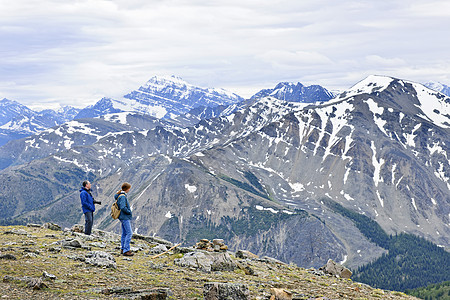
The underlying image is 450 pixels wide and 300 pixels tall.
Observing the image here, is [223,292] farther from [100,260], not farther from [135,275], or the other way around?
[100,260]

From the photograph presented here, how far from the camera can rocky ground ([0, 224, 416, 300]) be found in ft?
59.8

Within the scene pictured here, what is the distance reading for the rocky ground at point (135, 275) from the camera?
1822 centimetres

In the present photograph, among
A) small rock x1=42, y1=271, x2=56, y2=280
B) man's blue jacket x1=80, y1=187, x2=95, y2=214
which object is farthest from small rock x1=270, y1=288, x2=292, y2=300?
man's blue jacket x1=80, y1=187, x2=95, y2=214

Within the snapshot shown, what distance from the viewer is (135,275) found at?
23.4m

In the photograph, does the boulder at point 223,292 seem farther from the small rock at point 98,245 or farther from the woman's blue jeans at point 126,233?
the small rock at point 98,245

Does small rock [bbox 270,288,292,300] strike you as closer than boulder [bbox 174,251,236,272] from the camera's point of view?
Yes

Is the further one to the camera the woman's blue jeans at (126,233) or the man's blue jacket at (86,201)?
the man's blue jacket at (86,201)

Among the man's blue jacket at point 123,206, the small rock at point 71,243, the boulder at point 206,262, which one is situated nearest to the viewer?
the boulder at point 206,262

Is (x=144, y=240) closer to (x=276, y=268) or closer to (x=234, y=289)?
(x=276, y=268)

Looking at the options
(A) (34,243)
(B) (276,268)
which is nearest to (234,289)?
(B) (276,268)

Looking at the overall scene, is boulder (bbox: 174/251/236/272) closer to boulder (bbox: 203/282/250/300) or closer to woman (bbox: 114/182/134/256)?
woman (bbox: 114/182/134/256)

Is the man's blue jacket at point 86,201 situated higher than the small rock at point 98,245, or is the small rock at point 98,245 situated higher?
the man's blue jacket at point 86,201

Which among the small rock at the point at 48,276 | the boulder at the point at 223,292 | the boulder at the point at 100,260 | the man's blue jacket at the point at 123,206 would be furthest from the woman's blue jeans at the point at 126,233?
the boulder at the point at 223,292

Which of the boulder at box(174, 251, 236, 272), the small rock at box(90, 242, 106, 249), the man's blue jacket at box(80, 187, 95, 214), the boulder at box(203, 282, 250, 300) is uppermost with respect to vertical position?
the boulder at box(203, 282, 250, 300)
